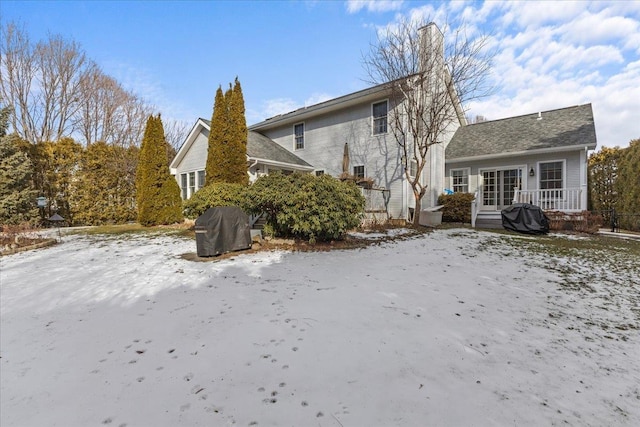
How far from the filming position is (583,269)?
17.0 ft

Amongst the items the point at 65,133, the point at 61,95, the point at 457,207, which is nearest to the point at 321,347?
the point at 457,207

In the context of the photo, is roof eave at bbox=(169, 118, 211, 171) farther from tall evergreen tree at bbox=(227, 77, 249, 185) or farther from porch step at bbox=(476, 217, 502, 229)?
porch step at bbox=(476, 217, 502, 229)

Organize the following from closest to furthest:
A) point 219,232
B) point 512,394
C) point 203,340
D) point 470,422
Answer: point 470,422
point 512,394
point 203,340
point 219,232

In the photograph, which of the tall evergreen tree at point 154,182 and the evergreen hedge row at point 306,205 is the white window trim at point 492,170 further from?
the tall evergreen tree at point 154,182

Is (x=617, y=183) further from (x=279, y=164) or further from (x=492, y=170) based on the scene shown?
(x=279, y=164)

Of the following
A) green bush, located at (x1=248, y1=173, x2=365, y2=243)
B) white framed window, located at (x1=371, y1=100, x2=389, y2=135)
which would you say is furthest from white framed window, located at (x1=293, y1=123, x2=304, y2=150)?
green bush, located at (x1=248, y1=173, x2=365, y2=243)

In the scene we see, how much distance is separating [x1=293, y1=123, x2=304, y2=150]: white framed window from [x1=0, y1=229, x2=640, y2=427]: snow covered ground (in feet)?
41.4

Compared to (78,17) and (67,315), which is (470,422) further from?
(78,17)

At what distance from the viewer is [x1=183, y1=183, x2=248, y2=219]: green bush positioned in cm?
934

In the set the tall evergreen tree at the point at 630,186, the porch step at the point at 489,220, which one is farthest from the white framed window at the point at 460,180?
the tall evergreen tree at the point at 630,186

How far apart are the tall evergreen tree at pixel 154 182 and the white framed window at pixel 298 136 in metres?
7.16

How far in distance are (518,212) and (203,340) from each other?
37.6 feet

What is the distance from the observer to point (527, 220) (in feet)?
32.4

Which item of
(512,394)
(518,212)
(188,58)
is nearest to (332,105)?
(188,58)
